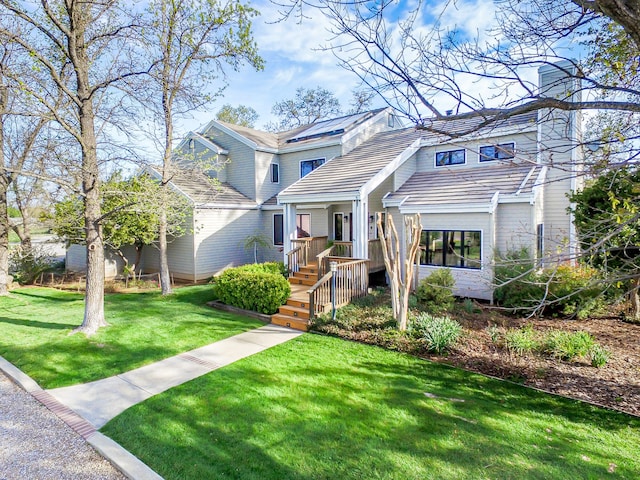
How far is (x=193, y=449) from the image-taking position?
4359 mm

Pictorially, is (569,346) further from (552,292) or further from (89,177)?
(89,177)

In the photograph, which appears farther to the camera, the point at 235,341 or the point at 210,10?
the point at 210,10

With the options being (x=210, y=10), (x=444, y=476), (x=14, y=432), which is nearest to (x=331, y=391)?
(x=444, y=476)

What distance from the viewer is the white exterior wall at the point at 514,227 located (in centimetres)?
1164

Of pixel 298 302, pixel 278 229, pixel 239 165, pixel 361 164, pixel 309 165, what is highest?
pixel 239 165

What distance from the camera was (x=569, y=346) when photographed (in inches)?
275

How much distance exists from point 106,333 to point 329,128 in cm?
1432

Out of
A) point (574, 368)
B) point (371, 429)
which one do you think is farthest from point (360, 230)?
point (371, 429)

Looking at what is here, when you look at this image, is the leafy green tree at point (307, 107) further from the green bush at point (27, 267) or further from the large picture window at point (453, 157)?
the green bush at point (27, 267)

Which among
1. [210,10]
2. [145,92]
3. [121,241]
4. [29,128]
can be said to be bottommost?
[121,241]

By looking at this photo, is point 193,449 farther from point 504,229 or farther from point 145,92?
point 504,229

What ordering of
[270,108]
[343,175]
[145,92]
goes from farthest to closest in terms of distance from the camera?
[270,108]
[343,175]
[145,92]

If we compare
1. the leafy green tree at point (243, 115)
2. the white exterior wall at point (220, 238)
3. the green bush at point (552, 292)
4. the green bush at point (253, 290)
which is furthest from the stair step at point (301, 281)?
the leafy green tree at point (243, 115)

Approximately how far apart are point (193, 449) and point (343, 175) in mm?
11689
